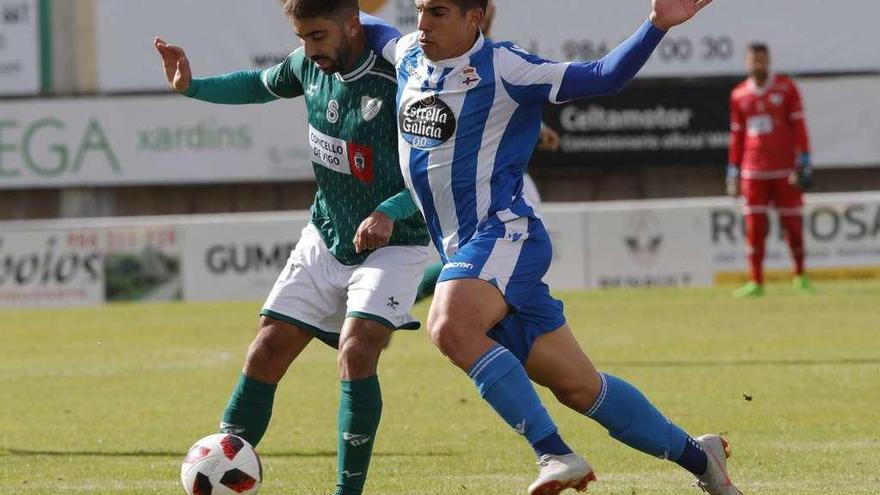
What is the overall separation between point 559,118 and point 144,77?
18.3 feet

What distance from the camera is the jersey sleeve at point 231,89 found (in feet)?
21.4

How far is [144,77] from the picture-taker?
73.5ft

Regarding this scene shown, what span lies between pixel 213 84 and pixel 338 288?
0.98 m

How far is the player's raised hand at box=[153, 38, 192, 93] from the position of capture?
6492 mm

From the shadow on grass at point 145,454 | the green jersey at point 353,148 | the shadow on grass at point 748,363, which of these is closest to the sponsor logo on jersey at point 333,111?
the green jersey at point 353,148

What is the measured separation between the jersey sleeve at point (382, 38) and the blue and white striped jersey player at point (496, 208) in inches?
12.0

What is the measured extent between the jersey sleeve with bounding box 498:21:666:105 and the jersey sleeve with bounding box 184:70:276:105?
126cm

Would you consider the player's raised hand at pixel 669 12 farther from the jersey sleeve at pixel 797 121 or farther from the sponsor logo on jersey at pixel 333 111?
the jersey sleeve at pixel 797 121

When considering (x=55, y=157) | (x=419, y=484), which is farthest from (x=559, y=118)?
(x=419, y=484)

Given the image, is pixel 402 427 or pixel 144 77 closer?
pixel 402 427

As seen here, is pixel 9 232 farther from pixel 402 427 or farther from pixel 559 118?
pixel 402 427

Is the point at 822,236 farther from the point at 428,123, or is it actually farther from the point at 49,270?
the point at 428,123

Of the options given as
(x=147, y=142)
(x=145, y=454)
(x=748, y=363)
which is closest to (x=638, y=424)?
(x=145, y=454)

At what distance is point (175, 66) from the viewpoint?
6.54 m
